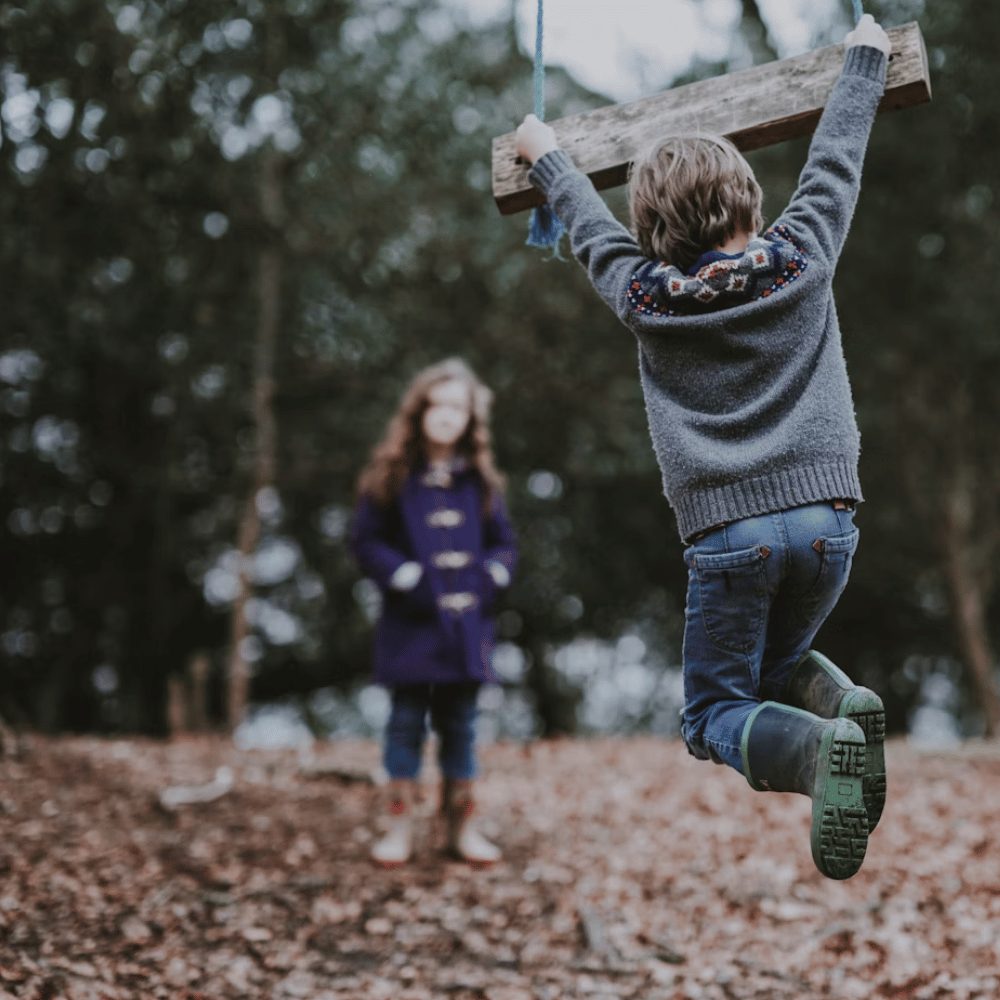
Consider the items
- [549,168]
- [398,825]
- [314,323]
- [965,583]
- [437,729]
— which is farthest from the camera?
[965,583]

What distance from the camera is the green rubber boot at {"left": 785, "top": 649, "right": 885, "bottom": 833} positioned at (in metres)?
2.47

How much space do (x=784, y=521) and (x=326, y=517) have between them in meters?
9.58

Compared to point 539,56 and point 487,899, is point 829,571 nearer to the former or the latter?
point 539,56

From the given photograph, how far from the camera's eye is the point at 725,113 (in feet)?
9.94

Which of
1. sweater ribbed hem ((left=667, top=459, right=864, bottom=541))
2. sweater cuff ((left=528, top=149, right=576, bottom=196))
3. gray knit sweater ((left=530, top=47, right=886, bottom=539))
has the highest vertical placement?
sweater cuff ((left=528, top=149, right=576, bottom=196))

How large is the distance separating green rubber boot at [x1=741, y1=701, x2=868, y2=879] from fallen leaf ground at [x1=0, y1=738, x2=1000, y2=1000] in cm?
136

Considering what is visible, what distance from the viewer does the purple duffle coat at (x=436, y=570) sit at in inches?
183

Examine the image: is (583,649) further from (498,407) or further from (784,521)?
(784,521)

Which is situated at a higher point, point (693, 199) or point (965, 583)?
point (693, 199)

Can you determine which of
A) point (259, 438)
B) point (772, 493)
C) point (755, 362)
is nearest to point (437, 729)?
point (772, 493)

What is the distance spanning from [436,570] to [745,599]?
7.58 feet

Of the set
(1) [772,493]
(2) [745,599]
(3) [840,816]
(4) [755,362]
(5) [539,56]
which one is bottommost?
(3) [840,816]

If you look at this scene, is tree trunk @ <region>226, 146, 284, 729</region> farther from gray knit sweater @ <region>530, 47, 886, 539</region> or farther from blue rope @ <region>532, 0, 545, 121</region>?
gray knit sweater @ <region>530, 47, 886, 539</region>

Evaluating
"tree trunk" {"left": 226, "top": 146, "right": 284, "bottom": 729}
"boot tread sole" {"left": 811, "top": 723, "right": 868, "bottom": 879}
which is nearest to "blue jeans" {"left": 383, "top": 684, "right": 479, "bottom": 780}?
"boot tread sole" {"left": 811, "top": 723, "right": 868, "bottom": 879}
